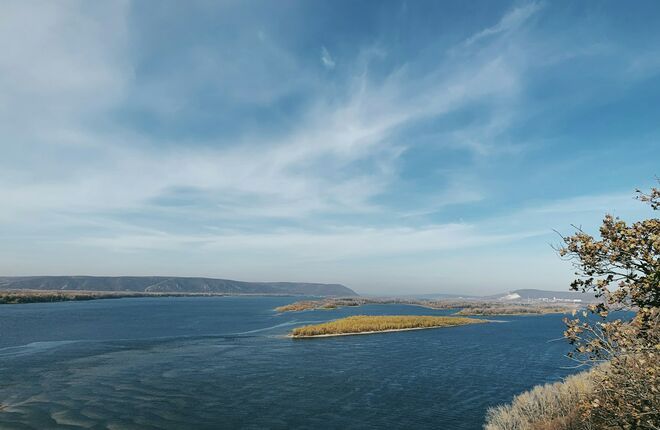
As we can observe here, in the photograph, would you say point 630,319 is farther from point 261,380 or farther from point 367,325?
point 367,325

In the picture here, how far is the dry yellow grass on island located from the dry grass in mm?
62267

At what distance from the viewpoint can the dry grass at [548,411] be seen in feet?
94.4

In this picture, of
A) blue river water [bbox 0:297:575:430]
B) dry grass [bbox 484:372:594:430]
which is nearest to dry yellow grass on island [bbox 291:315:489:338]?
blue river water [bbox 0:297:575:430]

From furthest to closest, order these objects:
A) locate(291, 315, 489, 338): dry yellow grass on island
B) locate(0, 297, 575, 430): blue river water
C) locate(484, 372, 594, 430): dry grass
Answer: locate(291, 315, 489, 338): dry yellow grass on island < locate(0, 297, 575, 430): blue river water < locate(484, 372, 594, 430): dry grass

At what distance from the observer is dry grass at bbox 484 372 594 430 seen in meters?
28.8

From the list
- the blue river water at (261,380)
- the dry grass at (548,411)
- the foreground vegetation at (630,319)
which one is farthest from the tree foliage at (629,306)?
the blue river water at (261,380)

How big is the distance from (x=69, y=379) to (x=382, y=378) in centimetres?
4000

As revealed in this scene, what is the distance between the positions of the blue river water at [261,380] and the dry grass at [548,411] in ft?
15.9

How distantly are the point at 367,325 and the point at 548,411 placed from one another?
2986 inches

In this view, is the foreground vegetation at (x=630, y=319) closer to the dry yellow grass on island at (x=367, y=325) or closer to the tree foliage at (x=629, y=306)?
the tree foliage at (x=629, y=306)

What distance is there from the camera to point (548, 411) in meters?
32.8

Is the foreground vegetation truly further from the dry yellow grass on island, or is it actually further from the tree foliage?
the dry yellow grass on island

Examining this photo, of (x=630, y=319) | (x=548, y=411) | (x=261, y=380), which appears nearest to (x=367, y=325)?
(x=261, y=380)

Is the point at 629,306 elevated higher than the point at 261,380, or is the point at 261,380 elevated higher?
the point at 629,306
